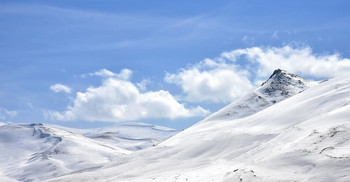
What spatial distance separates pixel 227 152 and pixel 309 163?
2812 centimetres

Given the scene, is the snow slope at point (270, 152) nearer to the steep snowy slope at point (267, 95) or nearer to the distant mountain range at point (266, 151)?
the distant mountain range at point (266, 151)

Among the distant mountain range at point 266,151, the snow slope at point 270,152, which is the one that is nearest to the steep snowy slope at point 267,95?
the distant mountain range at point 266,151

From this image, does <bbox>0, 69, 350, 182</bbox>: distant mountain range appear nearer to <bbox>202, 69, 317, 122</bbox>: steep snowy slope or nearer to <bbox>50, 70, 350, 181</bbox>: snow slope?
<bbox>50, 70, 350, 181</bbox>: snow slope

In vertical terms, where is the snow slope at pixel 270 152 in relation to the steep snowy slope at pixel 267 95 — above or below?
below

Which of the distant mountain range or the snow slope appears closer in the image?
the snow slope

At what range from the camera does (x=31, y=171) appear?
193125 millimetres

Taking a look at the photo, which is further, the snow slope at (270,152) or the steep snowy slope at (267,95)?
the steep snowy slope at (267,95)

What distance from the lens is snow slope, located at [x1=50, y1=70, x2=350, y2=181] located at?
113ft

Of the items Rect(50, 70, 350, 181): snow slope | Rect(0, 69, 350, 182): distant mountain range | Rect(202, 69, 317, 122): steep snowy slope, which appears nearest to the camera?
Rect(50, 70, 350, 181): snow slope

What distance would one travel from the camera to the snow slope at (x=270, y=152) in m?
34.5

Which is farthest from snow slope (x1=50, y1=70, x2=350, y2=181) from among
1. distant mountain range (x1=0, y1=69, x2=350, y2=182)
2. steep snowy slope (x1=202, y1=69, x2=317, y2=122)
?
steep snowy slope (x1=202, y1=69, x2=317, y2=122)

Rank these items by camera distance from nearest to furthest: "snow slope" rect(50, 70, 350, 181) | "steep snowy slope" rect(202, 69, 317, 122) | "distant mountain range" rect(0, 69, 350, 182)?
1. "snow slope" rect(50, 70, 350, 181)
2. "distant mountain range" rect(0, 69, 350, 182)
3. "steep snowy slope" rect(202, 69, 317, 122)

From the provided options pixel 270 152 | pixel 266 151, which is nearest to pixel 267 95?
pixel 266 151

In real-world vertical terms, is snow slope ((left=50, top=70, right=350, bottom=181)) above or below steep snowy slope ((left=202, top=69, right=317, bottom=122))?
below
